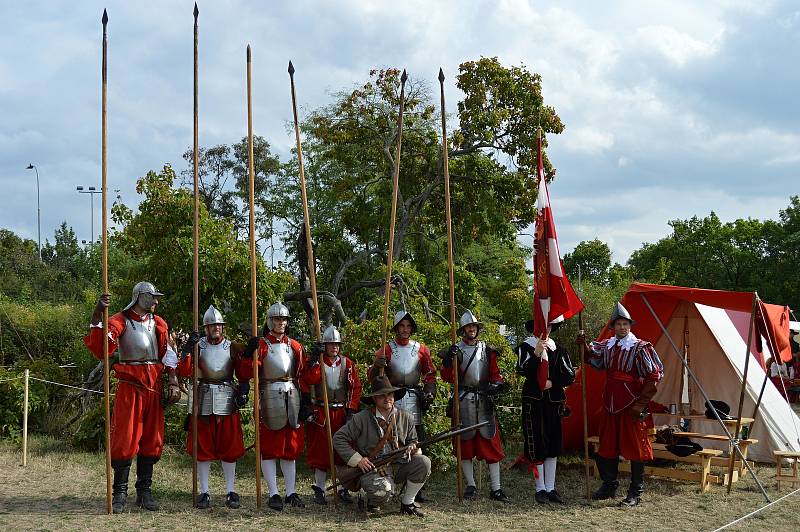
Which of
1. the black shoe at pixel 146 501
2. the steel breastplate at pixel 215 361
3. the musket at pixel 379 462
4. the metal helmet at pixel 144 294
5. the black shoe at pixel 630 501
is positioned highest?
the metal helmet at pixel 144 294

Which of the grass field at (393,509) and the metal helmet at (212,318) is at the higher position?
the metal helmet at (212,318)

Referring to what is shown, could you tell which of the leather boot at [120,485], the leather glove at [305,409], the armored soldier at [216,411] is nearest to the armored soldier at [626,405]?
the leather glove at [305,409]

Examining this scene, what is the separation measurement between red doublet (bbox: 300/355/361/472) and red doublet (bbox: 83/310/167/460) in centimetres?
116

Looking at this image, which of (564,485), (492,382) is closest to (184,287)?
(492,382)

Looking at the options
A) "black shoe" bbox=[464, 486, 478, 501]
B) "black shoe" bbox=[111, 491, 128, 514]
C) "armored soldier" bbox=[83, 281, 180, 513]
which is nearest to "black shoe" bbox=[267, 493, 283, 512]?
"armored soldier" bbox=[83, 281, 180, 513]

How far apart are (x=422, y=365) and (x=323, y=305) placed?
7725mm

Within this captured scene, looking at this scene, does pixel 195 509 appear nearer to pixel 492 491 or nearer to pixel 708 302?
pixel 492 491

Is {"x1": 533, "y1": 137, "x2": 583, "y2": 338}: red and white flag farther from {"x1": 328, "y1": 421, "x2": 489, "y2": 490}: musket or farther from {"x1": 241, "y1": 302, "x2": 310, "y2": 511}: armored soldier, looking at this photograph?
{"x1": 241, "y1": 302, "x2": 310, "y2": 511}: armored soldier

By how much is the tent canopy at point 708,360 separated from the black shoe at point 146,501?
165 inches

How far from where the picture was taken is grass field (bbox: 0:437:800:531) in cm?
529

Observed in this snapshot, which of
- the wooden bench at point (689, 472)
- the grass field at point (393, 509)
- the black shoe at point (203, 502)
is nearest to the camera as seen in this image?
the grass field at point (393, 509)

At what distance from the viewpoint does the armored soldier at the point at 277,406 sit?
5848 millimetres

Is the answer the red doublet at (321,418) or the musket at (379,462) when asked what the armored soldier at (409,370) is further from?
the musket at (379,462)

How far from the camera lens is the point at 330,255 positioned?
16.0 meters
